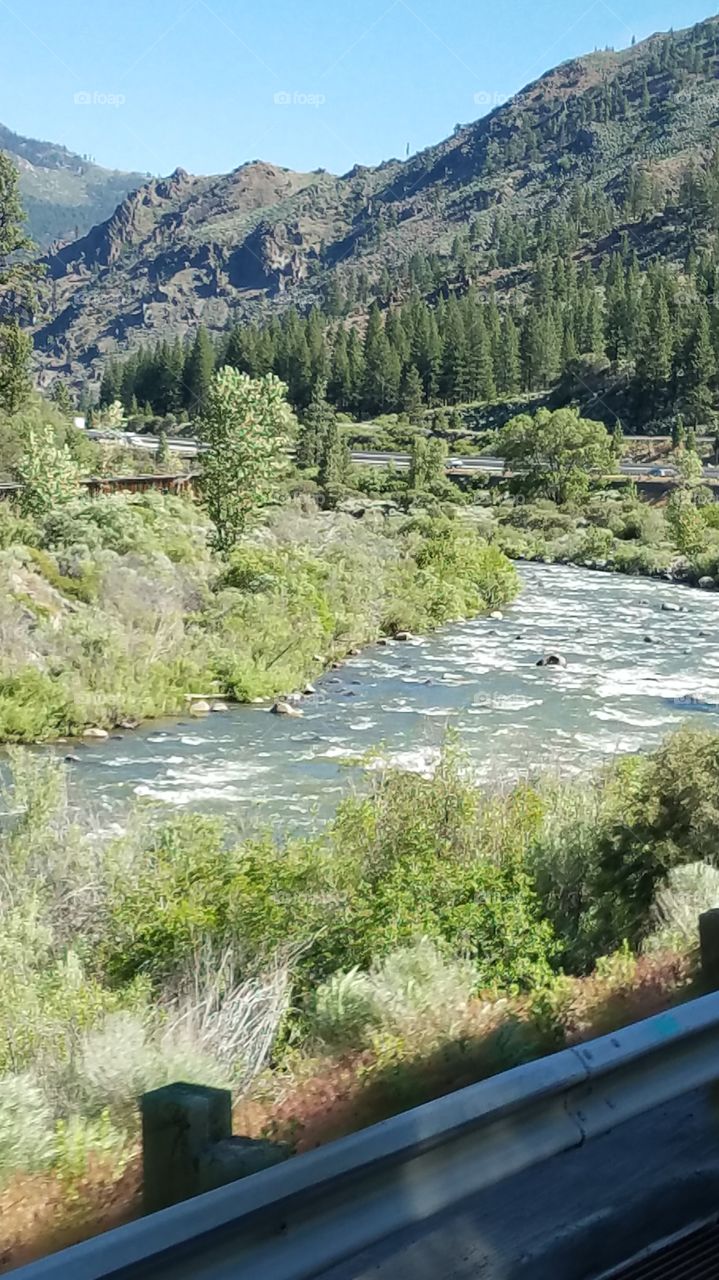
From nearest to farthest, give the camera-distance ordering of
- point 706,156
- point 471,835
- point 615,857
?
point 615,857 < point 471,835 < point 706,156

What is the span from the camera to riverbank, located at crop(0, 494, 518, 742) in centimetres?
1811

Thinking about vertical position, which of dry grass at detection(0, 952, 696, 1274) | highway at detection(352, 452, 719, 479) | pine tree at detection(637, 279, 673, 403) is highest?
pine tree at detection(637, 279, 673, 403)

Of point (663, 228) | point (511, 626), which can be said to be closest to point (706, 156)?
point (663, 228)

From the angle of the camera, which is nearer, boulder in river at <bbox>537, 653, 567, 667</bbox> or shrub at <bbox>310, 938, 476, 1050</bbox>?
shrub at <bbox>310, 938, 476, 1050</bbox>

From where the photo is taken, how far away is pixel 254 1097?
3.65m

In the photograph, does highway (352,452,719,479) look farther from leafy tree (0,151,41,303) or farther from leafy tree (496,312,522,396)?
leafy tree (0,151,41,303)

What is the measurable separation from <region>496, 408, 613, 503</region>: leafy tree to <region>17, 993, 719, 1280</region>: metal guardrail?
183ft

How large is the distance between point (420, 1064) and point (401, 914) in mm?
3704

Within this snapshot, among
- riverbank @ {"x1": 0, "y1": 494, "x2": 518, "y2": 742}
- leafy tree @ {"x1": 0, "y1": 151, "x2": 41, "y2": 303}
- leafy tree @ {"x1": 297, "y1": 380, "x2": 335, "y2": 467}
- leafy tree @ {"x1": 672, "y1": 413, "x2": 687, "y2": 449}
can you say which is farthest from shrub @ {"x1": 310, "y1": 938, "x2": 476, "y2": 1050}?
leafy tree @ {"x1": 672, "y1": 413, "x2": 687, "y2": 449}

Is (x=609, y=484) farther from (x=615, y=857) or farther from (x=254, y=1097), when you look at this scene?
(x=254, y=1097)

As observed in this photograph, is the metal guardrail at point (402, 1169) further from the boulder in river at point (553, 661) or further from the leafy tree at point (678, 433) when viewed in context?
the leafy tree at point (678, 433)

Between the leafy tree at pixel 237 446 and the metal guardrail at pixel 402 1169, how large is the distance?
83.8 ft

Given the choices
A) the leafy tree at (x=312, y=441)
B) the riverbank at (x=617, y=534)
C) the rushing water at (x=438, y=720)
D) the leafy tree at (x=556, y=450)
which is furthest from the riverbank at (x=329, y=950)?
the leafy tree at (x=312, y=441)

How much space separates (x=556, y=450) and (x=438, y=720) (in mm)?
43407
